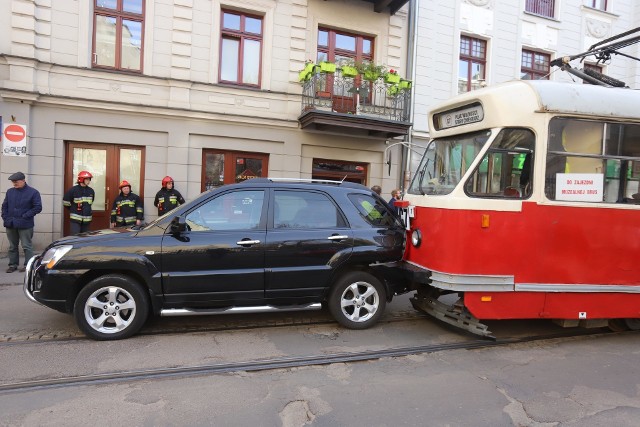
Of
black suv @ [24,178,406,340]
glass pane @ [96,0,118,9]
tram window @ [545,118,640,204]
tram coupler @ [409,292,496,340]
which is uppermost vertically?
glass pane @ [96,0,118,9]

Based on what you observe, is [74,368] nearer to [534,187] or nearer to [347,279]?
[347,279]

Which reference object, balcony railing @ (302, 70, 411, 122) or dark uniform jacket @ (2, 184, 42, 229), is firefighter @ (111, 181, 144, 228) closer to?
dark uniform jacket @ (2, 184, 42, 229)

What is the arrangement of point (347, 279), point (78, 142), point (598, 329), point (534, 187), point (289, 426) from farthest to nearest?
point (78, 142) < point (598, 329) < point (347, 279) < point (534, 187) < point (289, 426)

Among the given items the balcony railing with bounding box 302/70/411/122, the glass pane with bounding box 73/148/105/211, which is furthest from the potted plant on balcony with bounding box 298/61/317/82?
the glass pane with bounding box 73/148/105/211

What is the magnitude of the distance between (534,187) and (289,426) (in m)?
3.59

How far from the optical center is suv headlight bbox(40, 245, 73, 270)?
4.62 m

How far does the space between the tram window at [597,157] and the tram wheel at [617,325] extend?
1.65m

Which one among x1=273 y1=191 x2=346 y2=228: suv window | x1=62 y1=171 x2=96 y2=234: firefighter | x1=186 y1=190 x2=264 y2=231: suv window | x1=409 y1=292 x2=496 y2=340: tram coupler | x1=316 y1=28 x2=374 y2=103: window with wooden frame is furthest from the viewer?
x1=316 y1=28 x2=374 y2=103: window with wooden frame

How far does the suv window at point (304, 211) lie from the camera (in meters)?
5.23

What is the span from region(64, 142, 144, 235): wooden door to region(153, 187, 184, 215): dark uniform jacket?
89cm

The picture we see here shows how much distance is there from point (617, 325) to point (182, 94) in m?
10.3

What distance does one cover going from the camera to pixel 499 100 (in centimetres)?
479

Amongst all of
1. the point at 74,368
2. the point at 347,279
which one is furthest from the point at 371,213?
the point at 74,368

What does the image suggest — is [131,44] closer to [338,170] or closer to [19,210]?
[19,210]
